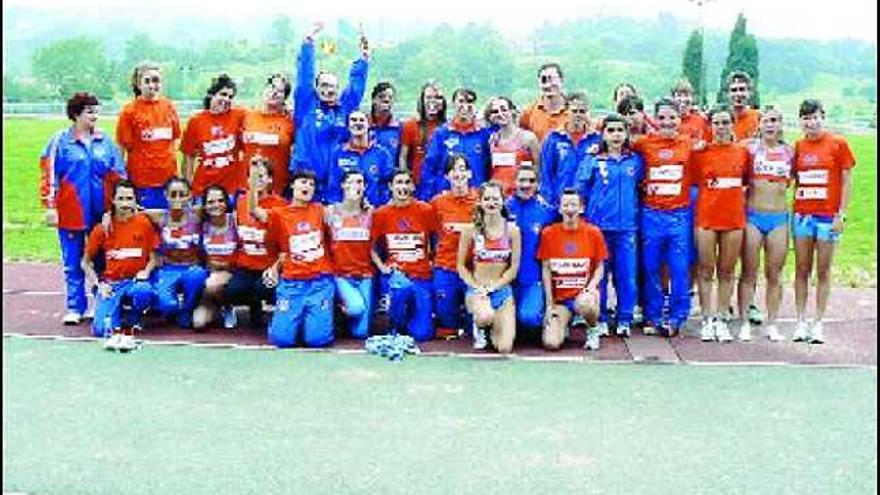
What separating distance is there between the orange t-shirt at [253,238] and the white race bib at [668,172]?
2.45 metres

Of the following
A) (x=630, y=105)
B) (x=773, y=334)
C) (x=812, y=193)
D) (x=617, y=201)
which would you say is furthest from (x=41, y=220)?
(x=812, y=193)

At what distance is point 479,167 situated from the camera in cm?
812

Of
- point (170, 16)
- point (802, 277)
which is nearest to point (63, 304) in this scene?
point (802, 277)

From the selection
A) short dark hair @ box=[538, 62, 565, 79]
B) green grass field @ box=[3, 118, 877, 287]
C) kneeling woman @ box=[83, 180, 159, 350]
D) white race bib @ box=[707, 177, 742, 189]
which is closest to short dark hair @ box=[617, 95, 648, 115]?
short dark hair @ box=[538, 62, 565, 79]

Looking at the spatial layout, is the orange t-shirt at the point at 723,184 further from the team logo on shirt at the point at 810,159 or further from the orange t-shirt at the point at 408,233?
the orange t-shirt at the point at 408,233

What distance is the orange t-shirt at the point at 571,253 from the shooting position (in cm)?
759

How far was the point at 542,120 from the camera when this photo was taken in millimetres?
8281

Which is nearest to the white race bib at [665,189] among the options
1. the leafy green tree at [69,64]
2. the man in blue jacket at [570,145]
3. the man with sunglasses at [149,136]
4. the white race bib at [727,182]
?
the white race bib at [727,182]

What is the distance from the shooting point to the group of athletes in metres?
7.61

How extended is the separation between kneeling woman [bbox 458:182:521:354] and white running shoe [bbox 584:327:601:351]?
0.49m

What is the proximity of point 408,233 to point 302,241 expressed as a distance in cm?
70

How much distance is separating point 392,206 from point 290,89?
1.28 meters

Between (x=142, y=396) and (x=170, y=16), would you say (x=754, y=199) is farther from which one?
(x=170, y=16)

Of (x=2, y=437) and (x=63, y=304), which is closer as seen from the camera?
(x=2, y=437)
